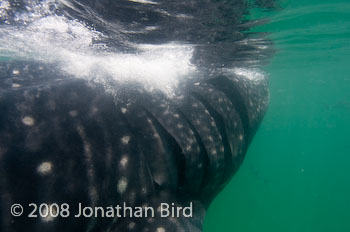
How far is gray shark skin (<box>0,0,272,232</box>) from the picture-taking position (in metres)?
2.59

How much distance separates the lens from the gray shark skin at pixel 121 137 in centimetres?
259

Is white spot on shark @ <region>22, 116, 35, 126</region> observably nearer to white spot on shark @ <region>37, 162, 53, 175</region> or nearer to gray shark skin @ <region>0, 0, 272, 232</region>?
gray shark skin @ <region>0, 0, 272, 232</region>

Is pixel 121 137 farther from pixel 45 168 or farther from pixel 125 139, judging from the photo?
pixel 45 168

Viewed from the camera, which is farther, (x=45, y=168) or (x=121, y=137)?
(x=121, y=137)

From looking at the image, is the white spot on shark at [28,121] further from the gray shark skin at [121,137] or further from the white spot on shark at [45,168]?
the white spot on shark at [45,168]

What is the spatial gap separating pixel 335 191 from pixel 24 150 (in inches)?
2176

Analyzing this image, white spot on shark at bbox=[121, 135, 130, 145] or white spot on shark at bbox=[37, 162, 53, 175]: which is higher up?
white spot on shark at bbox=[37, 162, 53, 175]

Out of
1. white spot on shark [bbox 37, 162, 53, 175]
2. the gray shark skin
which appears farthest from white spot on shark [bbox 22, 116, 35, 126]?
white spot on shark [bbox 37, 162, 53, 175]

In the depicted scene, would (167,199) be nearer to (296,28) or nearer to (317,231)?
(296,28)

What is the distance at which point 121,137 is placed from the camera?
11.8 feet

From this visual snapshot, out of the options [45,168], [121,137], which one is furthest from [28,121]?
[121,137]

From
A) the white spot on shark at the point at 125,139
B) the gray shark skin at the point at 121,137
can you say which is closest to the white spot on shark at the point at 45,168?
the gray shark skin at the point at 121,137

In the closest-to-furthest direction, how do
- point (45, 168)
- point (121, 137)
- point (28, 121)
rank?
point (45, 168) < point (28, 121) < point (121, 137)

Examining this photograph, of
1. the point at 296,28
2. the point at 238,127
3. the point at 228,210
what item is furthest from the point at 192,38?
the point at 228,210
